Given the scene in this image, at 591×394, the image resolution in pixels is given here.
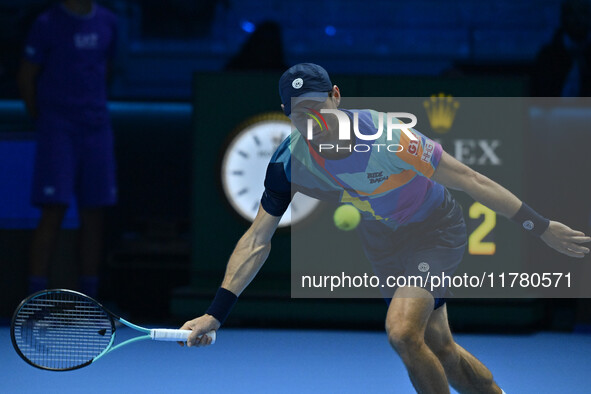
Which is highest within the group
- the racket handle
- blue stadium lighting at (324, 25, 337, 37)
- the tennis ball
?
blue stadium lighting at (324, 25, 337, 37)

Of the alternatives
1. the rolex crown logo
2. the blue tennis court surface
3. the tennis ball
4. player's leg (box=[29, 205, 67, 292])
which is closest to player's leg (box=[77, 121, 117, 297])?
player's leg (box=[29, 205, 67, 292])

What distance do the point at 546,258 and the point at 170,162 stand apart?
109 inches

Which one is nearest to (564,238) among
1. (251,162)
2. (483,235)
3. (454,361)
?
(454,361)

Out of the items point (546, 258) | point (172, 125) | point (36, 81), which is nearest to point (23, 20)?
point (172, 125)

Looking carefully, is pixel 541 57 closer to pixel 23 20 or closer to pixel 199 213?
pixel 199 213

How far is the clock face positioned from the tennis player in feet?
7.01

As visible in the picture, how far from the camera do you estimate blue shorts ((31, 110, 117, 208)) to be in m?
5.30

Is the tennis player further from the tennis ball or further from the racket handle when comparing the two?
the tennis ball

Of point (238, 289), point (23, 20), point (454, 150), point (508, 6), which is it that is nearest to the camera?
point (238, 289)

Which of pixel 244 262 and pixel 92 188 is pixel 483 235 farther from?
pixel 244 262

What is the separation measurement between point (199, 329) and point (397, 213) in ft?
2.64

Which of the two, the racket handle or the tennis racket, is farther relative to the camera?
the tennis racket

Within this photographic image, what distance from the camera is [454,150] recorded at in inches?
204

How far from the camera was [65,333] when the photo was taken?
299 centimetres
